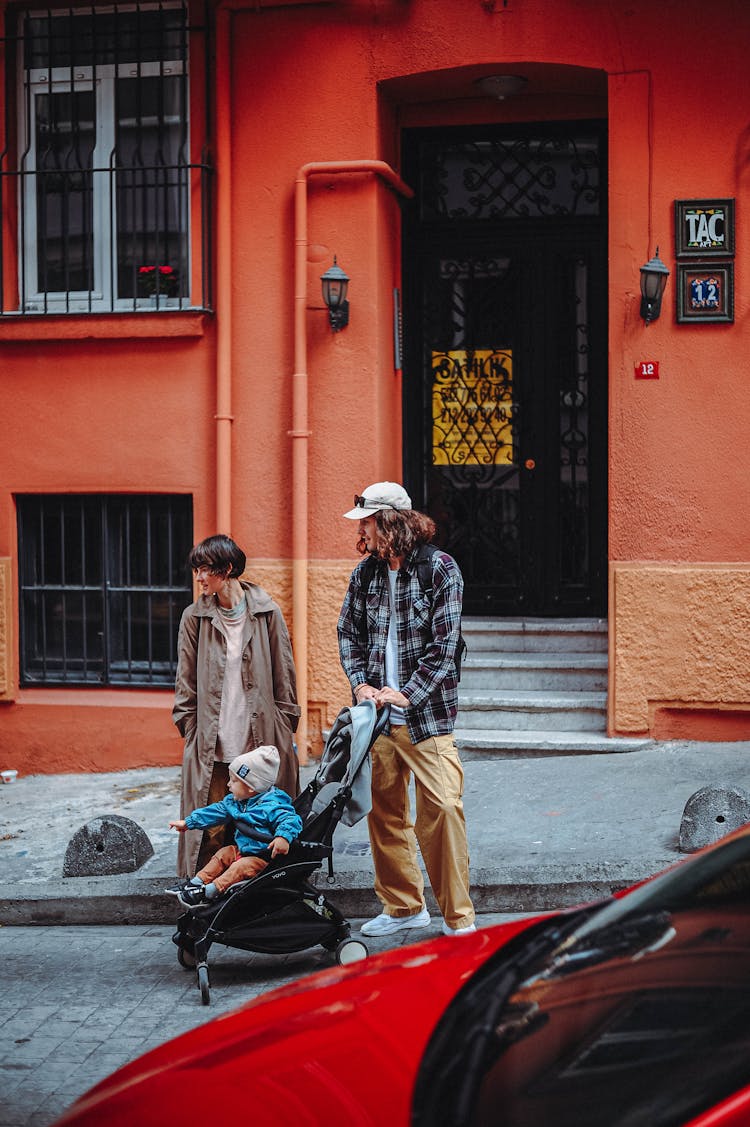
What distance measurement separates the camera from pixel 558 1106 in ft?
8.24

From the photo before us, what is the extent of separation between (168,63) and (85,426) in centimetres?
262

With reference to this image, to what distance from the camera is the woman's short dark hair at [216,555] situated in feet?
20.7

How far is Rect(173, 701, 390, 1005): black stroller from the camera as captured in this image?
5723 mm

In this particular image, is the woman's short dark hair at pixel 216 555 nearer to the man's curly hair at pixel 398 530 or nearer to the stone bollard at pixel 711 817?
the man's curly hair at pixel 398 530

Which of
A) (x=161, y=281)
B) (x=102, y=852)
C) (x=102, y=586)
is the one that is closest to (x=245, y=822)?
(x=102, y=852)

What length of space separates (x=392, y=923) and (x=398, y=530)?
176 centimetres

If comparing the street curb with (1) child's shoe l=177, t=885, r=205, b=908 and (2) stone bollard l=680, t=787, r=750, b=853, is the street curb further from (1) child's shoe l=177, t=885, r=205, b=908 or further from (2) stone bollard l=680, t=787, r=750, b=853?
(1) child's shoe l=177, t=885, r=205, b=908

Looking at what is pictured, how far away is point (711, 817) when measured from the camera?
22.8ft

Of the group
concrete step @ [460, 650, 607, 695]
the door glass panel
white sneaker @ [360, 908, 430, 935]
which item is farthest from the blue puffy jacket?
the door glass panel

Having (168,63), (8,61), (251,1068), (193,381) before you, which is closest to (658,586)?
(193,381)

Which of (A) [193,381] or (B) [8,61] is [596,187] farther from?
(B) [8,61]

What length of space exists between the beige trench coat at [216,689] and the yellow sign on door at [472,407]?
3.99 m

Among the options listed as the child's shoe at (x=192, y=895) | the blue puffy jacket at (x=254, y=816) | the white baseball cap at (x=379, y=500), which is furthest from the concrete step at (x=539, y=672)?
the child's shoe at (x=192, y=895)

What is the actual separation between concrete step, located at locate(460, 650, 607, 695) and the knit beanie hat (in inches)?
153
